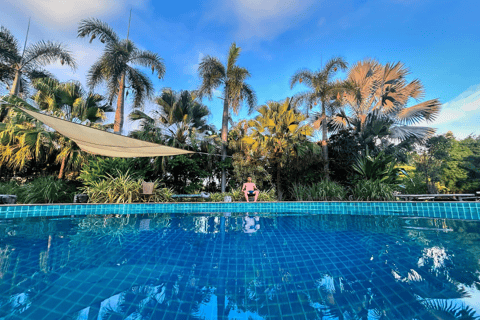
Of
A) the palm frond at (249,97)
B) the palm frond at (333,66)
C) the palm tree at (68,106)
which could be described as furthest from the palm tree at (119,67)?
the palm frond at (333,66)

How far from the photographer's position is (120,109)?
27.5 feet

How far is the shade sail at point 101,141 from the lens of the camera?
14.9ft

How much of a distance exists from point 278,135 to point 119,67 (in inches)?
261

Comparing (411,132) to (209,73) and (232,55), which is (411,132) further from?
(209,73)

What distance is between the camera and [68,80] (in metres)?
8.25

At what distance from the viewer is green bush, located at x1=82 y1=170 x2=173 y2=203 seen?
6.33 meters

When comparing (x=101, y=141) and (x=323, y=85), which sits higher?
(x=323, y=85)

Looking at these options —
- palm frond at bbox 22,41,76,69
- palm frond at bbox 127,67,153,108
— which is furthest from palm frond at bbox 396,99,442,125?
palm frond at bbox 22,41,76,69

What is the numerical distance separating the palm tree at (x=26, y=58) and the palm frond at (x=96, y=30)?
6.03ft

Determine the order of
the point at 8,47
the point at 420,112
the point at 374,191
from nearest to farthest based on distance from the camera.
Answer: the point at 374,191 → the point at 8,47 → the point at 420,112

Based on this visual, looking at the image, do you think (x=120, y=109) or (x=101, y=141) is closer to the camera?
(x=101, y=141)

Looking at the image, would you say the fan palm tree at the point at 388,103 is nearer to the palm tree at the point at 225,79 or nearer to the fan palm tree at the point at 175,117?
the palm tree at the point at 225,79

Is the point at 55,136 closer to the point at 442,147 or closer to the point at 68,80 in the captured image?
the point at 68,80

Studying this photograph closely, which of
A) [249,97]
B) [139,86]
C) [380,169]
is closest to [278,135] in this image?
[249,97]
